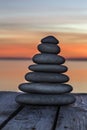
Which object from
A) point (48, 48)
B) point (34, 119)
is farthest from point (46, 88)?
point (34, 119)

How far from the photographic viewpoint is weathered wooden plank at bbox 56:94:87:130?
3817 millimetres

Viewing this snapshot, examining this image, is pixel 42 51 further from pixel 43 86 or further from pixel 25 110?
pixel 25 110

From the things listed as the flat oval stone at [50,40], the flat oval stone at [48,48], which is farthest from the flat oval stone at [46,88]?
the flat oval stone at [50,40]

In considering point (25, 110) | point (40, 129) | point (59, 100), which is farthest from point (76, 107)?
point (40, 129)

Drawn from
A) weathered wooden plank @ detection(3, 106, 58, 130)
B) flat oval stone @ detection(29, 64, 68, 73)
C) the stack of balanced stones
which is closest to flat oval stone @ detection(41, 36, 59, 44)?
the stack of balanced stones

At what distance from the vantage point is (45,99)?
204 inches

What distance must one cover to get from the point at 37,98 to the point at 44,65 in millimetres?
445

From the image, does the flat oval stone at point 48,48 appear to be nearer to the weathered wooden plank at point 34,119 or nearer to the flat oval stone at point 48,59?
the flat oval stone at point 48,59

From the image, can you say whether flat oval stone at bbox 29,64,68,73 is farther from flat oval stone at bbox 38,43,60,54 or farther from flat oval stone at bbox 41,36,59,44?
flat oval stone at bbox 41,36,59,44

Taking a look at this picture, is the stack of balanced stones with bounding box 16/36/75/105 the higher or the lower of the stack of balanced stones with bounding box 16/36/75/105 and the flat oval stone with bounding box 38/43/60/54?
the lower

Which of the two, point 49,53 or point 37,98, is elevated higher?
point 49,53

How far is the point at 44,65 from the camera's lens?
546 cm

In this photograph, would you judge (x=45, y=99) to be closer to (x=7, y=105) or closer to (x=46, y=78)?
(x=46, y=78)

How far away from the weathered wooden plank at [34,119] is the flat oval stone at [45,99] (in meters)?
0.14
